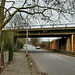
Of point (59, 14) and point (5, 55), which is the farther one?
point (59, 14)

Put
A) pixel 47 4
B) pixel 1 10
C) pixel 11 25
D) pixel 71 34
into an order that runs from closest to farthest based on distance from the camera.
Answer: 1. pixel 1 10
2. pixel 47 4
3. pixel 11 25
4. pixel 71 34

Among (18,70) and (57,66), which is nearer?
(18,70)

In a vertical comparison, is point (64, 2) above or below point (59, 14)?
above

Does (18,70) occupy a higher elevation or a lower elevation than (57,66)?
higher

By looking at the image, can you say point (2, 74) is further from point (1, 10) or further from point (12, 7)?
point (12, 7)

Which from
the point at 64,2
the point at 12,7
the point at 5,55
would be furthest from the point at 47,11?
the point at 5,55

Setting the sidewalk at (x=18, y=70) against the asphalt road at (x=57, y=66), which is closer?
the sidewalk at (x=18, y=70)

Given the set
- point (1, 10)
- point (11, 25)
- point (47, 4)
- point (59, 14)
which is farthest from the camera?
point (11, 25)

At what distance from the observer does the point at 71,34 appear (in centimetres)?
3089

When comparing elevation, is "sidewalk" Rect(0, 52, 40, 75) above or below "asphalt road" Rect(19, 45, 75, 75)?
above

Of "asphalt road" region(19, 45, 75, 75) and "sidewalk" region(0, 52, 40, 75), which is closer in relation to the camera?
"sidewalk" region(0, 52, 40, 75)

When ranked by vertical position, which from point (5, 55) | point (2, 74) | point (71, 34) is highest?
point (71, 34)

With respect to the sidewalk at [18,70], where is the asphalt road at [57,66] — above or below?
below

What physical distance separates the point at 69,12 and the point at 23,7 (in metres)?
4.20
